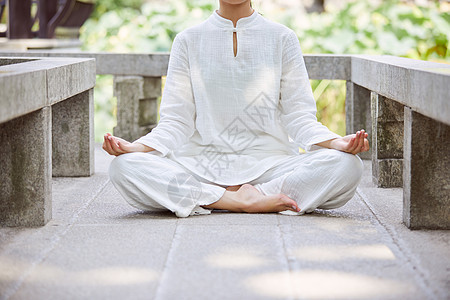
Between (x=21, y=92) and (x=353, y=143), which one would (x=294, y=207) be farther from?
(x=21, y=92)

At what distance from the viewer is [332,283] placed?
242 centimetres

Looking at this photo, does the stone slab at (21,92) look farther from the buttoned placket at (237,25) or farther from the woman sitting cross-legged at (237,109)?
the buttoned placket at (237,25)

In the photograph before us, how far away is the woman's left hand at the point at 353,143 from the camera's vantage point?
127 inches

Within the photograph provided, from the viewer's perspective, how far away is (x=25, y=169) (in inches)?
126

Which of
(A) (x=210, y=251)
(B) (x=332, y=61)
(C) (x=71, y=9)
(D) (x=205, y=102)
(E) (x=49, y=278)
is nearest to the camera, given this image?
(E) (x=49, y=278)

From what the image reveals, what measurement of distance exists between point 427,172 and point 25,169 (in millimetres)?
1753

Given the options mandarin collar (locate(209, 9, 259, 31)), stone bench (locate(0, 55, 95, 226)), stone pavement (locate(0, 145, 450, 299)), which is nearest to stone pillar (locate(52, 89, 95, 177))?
stone bench (locate(0, 55, 95, 226))

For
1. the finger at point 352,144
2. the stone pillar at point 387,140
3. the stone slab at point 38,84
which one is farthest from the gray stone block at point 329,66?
the finger at point 352,144

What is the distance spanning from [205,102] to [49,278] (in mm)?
1450

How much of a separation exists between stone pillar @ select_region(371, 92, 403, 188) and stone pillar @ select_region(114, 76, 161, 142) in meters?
2.06

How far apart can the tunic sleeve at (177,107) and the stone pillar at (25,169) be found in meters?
0.56

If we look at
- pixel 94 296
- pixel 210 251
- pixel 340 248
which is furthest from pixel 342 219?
pixel 94 296

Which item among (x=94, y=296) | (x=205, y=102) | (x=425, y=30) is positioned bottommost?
(x=94, y=296)

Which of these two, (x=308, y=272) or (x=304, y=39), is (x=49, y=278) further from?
(x=304, y=39)
